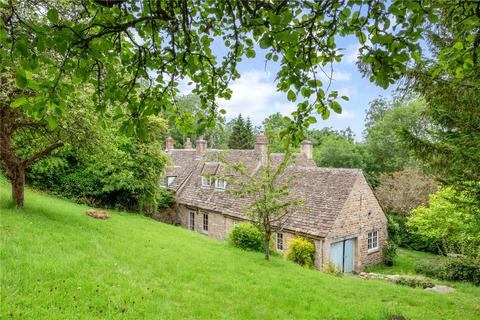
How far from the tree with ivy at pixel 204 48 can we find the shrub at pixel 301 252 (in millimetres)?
14318

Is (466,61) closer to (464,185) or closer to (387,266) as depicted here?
(464,185)

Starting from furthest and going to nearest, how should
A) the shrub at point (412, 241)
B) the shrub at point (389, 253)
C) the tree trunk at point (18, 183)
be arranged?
the shrub at point (412, 241), the shrub at point (389, 253), the tree trunk at point (18, 183)

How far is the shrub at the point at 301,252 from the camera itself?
17.1 metres

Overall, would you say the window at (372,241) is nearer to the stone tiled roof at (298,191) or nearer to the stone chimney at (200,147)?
the stone tiled roof at (298,191)

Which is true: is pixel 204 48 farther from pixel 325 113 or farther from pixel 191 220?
pixel 191 220

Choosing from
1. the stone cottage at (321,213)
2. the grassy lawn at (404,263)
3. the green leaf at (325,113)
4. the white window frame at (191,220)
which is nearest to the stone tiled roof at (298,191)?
the stone cottage at (321,213)

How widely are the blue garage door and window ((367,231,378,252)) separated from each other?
1775mm

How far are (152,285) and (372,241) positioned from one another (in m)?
16.7

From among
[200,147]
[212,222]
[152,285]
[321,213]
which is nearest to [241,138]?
[200,147]

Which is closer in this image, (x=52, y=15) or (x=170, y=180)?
(x=52, y=15)

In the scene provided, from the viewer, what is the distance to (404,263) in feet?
70.5

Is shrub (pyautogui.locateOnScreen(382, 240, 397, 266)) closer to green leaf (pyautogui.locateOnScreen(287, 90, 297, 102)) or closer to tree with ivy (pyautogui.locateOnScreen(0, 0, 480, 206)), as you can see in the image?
tree with ivy (pyautogui.locateOnScreen(0, 0, 480, 206))

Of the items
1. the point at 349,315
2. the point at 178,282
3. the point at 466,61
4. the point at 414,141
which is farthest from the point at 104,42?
the point at 414,141

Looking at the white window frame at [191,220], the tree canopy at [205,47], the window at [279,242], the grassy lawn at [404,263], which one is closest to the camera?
the tree canopy at [205,47]
